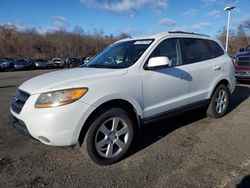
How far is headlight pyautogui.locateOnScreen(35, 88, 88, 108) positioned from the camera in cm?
318

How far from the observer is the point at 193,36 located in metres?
5.13

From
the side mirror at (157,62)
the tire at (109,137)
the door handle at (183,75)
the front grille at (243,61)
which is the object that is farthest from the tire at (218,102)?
the front grille at (243,61)

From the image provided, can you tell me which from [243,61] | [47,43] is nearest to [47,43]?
[47,43]

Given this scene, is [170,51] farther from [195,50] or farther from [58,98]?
[58,98]

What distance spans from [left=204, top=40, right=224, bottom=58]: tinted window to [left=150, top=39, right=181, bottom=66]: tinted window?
119 cm

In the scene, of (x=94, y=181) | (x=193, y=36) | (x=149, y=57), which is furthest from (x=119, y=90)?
(x=193, y=36)

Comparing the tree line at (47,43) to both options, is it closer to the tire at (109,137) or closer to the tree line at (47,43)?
the tree line at (47,43)

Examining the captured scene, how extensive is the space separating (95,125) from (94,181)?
0.69m

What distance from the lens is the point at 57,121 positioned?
3143mm

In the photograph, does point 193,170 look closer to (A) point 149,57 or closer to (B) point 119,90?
(B) point 119,90

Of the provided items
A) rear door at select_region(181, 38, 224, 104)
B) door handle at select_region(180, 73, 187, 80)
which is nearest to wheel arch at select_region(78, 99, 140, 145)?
door handle at select_region(180, 73, 187, 80)

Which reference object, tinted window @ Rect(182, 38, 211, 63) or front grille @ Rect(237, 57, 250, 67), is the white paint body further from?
front grille @ Rect(237, 57, 250, 67)

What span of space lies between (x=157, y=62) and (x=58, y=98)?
1.53 metres

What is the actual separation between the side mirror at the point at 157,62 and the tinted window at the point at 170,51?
0.32 meters
